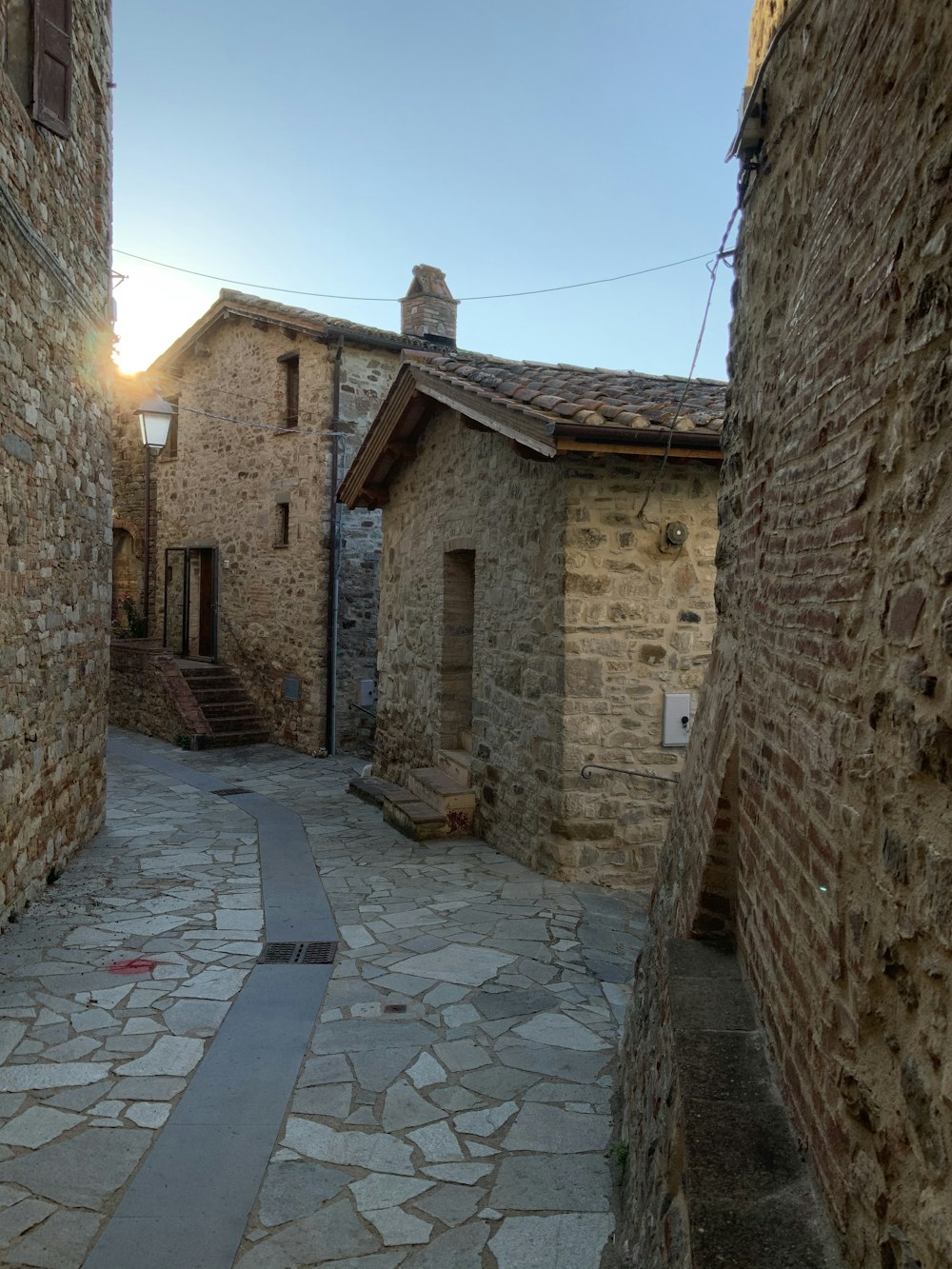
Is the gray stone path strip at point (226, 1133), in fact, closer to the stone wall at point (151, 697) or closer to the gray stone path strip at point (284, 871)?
the gray stone path strip at point (284, 871)

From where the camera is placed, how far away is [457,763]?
29.0ft

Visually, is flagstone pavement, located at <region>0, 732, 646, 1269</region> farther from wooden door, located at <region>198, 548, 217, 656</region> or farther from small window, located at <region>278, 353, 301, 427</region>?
wooden door, located at <region>198, 548, 217, 656</region>

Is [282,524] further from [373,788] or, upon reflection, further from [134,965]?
[134,965]

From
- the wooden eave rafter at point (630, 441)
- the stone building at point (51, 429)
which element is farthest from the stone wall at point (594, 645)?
the stone building at point (51, 429)

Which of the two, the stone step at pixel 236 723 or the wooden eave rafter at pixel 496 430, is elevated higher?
the wooden eave rafter at pixel 496 430

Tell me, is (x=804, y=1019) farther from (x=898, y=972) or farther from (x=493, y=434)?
(x=493, y=434)

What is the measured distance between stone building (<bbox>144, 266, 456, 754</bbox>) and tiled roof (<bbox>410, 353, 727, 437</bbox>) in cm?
433

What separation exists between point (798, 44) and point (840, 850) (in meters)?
2.40

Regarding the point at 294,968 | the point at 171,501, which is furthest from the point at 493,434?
the point at 171,501

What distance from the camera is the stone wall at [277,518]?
13156 mm

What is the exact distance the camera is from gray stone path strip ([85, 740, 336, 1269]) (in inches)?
116

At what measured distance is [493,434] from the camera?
8055mm

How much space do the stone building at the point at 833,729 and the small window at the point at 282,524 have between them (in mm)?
11418

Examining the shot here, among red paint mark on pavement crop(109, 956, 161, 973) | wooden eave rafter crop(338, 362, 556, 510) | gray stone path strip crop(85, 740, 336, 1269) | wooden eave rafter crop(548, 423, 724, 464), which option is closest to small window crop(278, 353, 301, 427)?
wooden eave rafter crop(338, 362, 556, 510)
